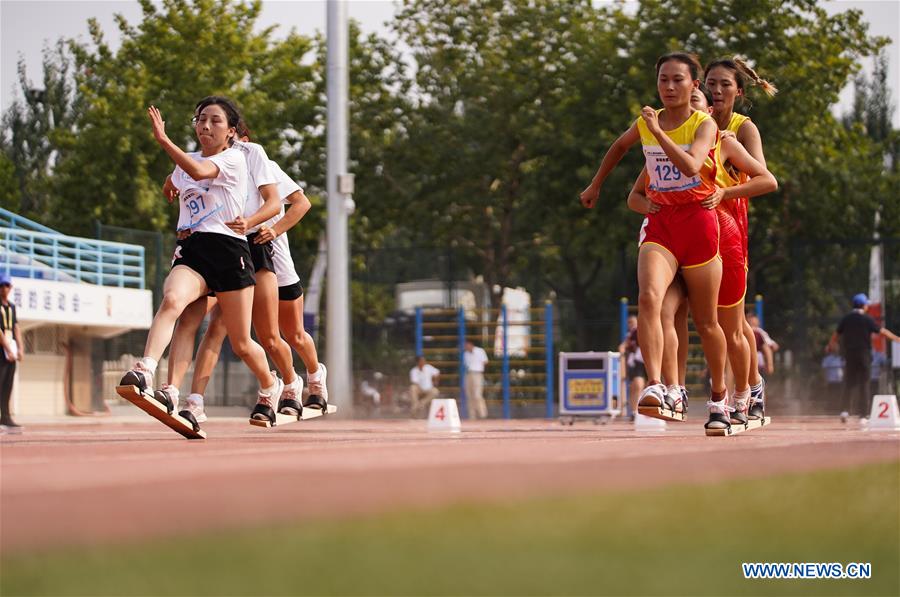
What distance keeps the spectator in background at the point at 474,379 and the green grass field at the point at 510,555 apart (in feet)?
91.7

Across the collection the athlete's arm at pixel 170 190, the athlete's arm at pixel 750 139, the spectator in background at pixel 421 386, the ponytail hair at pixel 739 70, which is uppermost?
the ponytail hair at pixel 739 70

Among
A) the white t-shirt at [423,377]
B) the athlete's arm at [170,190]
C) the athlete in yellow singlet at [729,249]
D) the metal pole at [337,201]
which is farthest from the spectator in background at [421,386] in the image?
the athlete's arm at [170,190]

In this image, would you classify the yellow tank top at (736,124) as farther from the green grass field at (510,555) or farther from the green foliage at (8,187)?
the green foliage at (8,187)

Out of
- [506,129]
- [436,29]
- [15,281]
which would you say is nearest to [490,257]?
[506,129]

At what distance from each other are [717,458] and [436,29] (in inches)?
1428

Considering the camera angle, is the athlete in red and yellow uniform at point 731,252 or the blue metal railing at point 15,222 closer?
the athlete in red and yellow uniform at point 731,252

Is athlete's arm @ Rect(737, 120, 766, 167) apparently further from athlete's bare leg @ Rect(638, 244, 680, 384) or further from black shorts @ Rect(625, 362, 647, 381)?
black shorts @ Rect(625, 362, 647, 381)

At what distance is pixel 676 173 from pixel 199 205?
2.87 meters

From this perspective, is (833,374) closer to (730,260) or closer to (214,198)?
(730,260)

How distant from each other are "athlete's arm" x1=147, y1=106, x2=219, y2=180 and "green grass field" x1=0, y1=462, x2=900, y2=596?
503cm

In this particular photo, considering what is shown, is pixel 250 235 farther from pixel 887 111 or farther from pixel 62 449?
pixel 887 111

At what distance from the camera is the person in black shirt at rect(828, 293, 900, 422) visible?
818 inches

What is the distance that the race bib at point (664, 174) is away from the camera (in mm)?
9219

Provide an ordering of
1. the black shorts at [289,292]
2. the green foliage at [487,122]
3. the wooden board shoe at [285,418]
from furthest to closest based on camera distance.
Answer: the green foliage at [487,122] < the black shorts at [289,292] < the wooden board shoe at [285,418]
